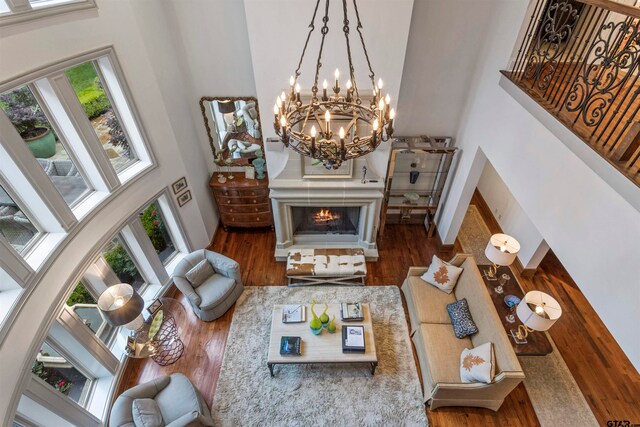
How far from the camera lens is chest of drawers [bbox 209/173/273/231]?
19.6 feet

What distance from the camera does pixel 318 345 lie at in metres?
4.40

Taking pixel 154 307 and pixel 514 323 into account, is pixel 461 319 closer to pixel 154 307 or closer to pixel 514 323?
pixel 514 323

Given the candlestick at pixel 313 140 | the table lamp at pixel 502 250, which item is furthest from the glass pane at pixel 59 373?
the table lamp at pixel 502 250

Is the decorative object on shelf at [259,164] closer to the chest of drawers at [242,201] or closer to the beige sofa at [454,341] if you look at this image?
the chest of drawers at [242,201]

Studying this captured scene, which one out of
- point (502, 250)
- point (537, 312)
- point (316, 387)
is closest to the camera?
point (537, 312)

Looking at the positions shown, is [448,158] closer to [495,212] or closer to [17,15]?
[495,212]

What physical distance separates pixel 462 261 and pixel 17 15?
5.73 meters

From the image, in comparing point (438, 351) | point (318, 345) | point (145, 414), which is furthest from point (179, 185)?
point (438, 351)

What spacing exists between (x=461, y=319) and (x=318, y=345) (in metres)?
1.98

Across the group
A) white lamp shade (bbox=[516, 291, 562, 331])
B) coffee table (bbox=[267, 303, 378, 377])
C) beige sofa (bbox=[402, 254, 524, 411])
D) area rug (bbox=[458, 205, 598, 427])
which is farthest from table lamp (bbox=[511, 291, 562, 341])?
coffee table (bbox=[267, 303, 378, 377])

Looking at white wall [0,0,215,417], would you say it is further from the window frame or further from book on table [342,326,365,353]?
book on table [342,326,365,353]

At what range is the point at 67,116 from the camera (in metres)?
3.40

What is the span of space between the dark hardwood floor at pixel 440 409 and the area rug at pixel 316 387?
0.25 m

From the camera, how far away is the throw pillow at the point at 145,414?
3482mm
